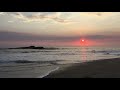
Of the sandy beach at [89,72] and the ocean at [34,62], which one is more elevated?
the ocean at [34,62]

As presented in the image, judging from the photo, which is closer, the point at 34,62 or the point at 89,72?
the point at 89,72

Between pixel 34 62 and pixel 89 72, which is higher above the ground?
pixel 34 62

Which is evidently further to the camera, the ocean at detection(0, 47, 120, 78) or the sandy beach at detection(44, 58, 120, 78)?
the ocean at detection(0, 47, 120, 78)

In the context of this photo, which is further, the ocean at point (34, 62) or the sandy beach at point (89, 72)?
the ocean at point (34, 62)

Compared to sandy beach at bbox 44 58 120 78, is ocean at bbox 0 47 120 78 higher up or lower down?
higher up
